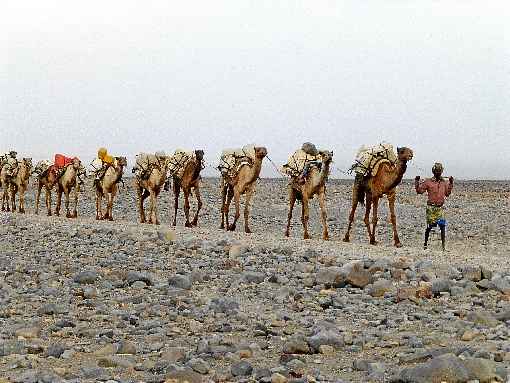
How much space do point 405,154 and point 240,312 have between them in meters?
9.34

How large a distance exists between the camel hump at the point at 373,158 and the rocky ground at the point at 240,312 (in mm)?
2464

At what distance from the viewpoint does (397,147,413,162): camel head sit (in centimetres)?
1838

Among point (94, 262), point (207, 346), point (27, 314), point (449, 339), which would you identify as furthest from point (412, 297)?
point (94, 262)

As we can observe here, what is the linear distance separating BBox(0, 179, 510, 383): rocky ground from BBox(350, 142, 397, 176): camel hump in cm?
246

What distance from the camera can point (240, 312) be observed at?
10.2 m

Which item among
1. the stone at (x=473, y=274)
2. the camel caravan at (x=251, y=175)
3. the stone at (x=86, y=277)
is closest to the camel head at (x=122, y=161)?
→ the camel caravan at (x=251, y=175)

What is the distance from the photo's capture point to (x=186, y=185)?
25.3m

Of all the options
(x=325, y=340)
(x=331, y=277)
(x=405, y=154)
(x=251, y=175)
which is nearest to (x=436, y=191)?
(x=405, y=154)

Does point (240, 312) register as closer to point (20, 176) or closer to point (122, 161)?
point (122, 161)

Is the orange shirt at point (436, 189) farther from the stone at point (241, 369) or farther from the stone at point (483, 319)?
the stone at point (241, 369)

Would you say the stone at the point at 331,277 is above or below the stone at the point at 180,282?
above

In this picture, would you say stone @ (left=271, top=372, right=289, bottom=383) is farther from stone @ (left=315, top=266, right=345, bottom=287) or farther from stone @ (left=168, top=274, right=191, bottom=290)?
stone @ (left=168, top=274, right=191, bottom=290)

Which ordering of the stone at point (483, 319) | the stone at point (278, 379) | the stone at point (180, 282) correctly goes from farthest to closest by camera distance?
the stone at point (180, 282)
the stone at point (483, 319)
the stone at point (278, 379)

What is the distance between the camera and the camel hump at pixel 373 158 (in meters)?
19.2
